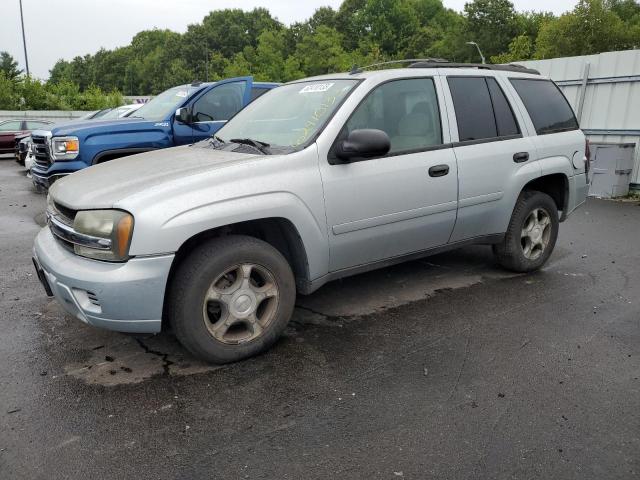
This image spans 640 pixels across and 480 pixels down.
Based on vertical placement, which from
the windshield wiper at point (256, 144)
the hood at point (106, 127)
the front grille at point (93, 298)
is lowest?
the front grille at point (93, 298)

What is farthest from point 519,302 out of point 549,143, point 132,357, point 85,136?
point 85,136

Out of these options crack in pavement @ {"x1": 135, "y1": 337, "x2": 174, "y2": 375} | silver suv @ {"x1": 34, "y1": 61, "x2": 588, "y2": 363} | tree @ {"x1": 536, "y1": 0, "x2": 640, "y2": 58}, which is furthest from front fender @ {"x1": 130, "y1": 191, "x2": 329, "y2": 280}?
tree @ {"x1": 536, "y1": 0, "x2": 640, "y2": 58}

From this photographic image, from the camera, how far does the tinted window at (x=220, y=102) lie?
779 centimetres

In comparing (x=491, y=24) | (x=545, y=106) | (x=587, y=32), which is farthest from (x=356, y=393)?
(x=491, y=24)

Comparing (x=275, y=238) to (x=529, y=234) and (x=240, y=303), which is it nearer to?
(x=240, y=303)

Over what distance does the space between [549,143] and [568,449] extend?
3.17 metres

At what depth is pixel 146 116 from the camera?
26.3 ft

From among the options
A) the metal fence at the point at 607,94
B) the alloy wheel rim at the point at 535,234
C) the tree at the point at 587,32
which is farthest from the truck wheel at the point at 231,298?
the tree at the point at 587,32

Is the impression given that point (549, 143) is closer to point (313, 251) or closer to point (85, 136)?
point (313, 251)

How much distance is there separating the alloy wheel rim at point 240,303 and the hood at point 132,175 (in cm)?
68

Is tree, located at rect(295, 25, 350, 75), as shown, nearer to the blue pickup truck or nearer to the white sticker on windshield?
the blue pickup truck

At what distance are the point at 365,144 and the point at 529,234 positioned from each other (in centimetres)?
237

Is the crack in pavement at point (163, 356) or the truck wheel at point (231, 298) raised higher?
the truck wheel at point (231, 298)

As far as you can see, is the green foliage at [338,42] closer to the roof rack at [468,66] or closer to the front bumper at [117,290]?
the roof rack at [468,66]
